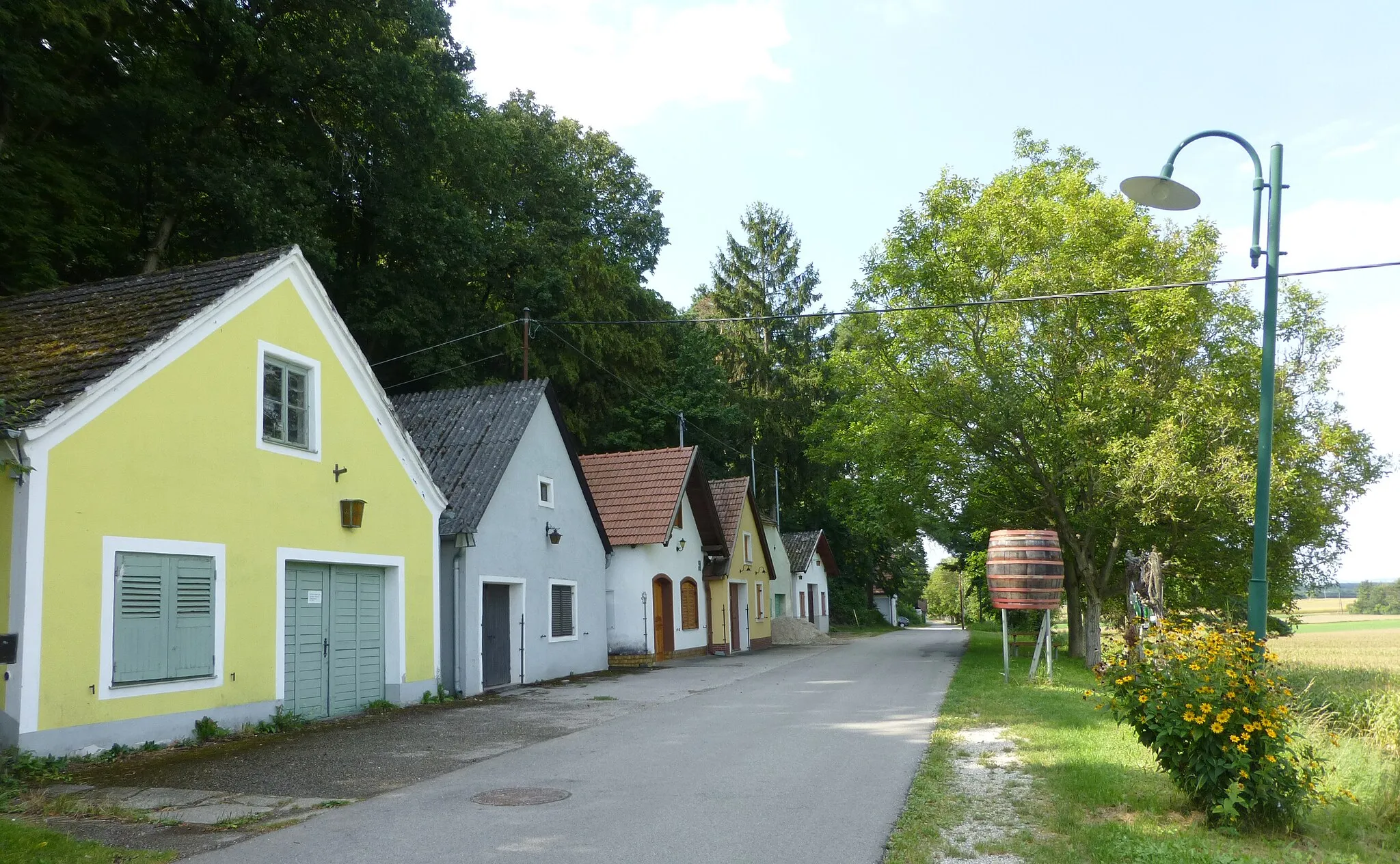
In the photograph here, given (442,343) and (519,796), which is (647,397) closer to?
(442,343)

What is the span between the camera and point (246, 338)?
1288 cm

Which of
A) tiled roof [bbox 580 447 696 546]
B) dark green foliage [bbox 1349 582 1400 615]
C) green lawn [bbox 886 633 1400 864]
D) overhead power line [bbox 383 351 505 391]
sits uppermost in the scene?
overhead power line [bbox 383 351 505 391]

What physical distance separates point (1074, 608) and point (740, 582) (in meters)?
10.3

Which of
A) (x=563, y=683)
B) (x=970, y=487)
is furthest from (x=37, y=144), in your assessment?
(x=970, y=487)

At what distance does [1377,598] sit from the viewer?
9156cm

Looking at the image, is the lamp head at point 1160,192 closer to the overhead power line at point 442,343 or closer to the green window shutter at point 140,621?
the green window shutter at point 140,621

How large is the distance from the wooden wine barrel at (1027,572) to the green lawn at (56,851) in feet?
49.7

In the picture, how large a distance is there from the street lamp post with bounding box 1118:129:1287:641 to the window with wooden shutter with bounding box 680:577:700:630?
19.3 metres

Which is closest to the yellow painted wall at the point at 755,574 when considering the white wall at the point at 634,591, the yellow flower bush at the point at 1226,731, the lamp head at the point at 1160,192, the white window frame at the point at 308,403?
the white wall at the point at 634,591

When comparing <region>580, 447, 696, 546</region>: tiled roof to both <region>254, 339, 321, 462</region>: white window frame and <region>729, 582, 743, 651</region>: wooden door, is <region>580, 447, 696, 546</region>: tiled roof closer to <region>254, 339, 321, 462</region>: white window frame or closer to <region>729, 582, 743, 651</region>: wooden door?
Answer: <region>729, 582, 743, 651</region>: wooden door

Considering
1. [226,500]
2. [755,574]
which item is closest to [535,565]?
[226,500]

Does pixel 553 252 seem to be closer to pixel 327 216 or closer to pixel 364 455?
pixel 327 216

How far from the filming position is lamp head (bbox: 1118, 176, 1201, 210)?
1036cm

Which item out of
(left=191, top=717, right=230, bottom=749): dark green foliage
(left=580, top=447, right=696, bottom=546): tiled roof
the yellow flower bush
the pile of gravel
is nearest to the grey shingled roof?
(left=580, top=447, right=696, bottom=546): tiled roof
